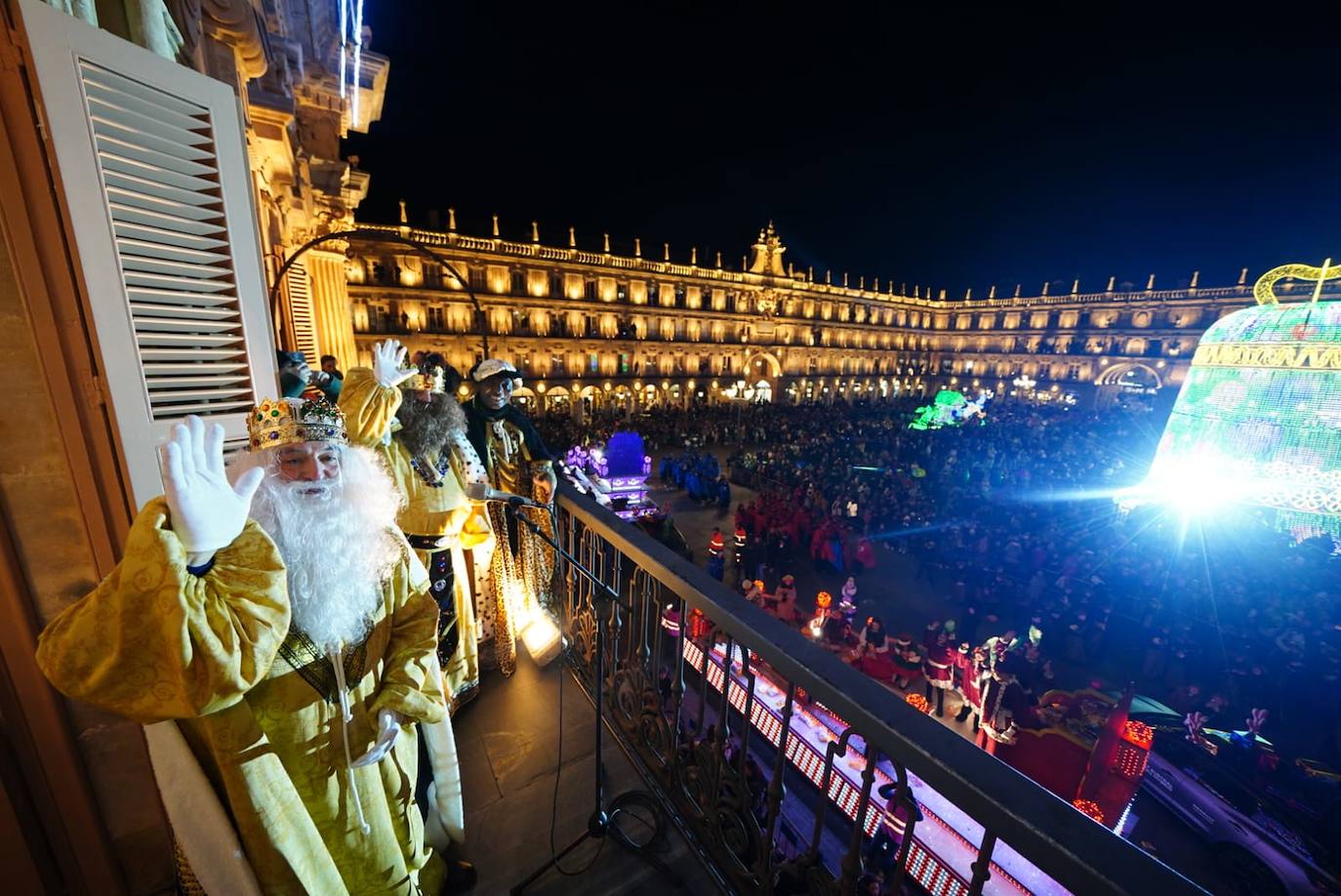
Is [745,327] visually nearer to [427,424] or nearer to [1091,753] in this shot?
[1091,753]

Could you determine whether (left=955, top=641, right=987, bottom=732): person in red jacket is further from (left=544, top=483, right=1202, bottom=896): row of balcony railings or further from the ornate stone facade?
the ornate stone facade

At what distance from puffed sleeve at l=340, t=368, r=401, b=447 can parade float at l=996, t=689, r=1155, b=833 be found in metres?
6.49

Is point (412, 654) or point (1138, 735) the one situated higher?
point (412, 654)

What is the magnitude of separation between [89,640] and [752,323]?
141ft

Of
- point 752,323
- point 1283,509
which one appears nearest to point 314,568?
point 1283,509

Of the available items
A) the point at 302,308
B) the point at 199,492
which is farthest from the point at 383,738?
the point at 302,308

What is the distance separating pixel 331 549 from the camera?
1.83m

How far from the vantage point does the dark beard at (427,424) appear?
2877mm

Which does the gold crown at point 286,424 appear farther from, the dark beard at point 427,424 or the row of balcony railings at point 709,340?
the row of balcony railings at point 709,340

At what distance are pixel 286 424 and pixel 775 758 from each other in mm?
2804

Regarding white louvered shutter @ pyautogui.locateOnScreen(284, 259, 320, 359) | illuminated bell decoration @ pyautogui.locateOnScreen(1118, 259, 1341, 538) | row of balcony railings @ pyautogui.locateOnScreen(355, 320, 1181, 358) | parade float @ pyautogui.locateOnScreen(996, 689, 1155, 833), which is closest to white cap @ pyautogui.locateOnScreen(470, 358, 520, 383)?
white louvered shutter @ pyautogui.locateOnScreen(284, 259, 320, 359)

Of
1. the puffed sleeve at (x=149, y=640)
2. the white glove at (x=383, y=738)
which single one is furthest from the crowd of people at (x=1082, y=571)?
the puffed sleeve at (x=149, y=640)

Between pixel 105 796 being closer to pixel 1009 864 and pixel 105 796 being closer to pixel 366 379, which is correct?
pixel 366 379

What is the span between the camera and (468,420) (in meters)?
3.33
